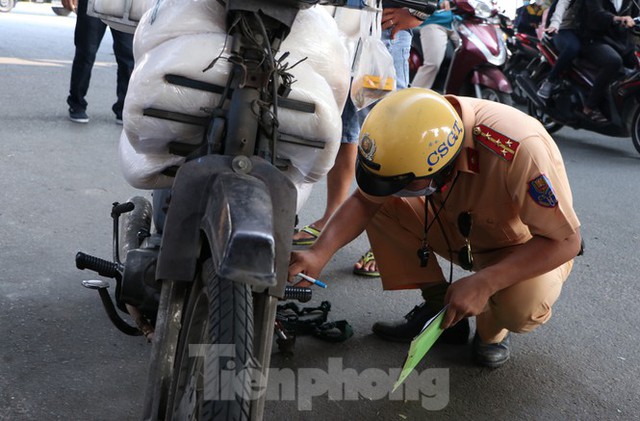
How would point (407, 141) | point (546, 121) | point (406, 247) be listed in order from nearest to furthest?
point (407, 141), point (406, 247), point (546, 121)

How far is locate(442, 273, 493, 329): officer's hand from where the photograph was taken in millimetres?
2512

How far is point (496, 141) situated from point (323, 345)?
1.00m

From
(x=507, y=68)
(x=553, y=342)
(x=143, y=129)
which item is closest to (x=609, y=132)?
(x=507, y=68)

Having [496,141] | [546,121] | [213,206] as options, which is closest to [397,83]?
[496,141]

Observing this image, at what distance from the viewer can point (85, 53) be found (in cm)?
602

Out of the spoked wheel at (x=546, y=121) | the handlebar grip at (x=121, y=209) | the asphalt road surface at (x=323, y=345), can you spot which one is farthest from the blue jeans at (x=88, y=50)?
the spoked wheel at (x=546, y=121)

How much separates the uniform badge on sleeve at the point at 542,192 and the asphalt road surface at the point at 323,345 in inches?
27.8

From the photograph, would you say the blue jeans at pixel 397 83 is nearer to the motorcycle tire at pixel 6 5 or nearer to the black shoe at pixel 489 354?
the black shoe at pixel 489 354

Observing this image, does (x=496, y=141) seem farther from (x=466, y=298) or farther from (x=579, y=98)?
(x=579, y=98)

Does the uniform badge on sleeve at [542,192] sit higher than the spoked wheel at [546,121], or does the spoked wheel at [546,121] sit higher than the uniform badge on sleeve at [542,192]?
the uniform badge on sleeve at [542,192]

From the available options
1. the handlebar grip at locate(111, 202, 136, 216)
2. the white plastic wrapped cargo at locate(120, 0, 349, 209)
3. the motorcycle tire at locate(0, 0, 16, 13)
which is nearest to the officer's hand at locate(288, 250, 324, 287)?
the white plastic wrapped cargo at locate(120, 0, 349, 209)

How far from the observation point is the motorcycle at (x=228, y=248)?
165cm

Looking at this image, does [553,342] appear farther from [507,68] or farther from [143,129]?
[507,68]

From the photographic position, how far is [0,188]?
14.4 feet
